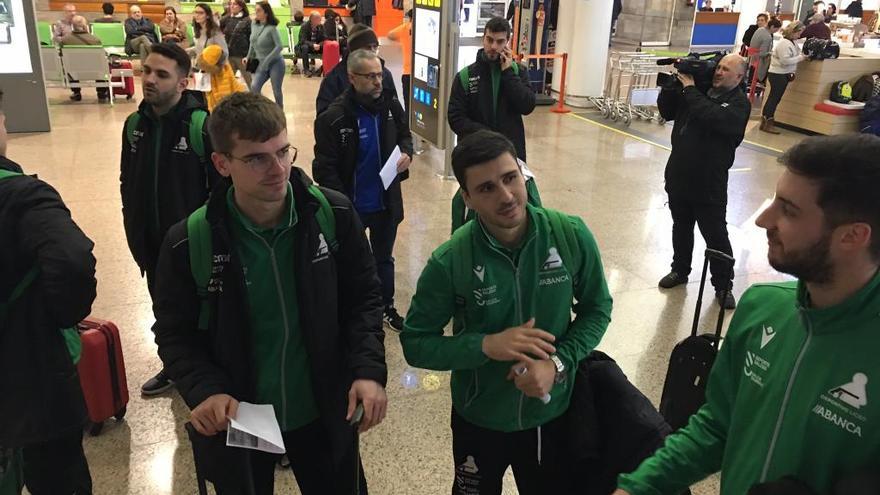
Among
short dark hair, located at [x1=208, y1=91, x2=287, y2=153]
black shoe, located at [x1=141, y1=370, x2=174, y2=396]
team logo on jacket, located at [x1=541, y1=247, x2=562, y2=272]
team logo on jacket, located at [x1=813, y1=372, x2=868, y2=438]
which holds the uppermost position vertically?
short dark hair, located at [x1=208, y1=91, x2=287, y2=153]

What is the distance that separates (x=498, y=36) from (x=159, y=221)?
112 inches

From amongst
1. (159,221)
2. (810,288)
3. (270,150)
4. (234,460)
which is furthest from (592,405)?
(159,221)

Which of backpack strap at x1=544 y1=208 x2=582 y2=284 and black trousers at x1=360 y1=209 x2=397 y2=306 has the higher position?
backpack strap at x1=544 y1=208 x2=582 y2=284

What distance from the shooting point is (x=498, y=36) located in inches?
200

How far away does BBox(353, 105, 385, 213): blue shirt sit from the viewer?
13.7 feet

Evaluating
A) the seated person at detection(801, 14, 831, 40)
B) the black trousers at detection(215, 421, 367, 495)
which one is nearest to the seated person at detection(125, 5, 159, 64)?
the seated person at detection(801, 14, 831, 40)

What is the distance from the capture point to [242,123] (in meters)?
1.95

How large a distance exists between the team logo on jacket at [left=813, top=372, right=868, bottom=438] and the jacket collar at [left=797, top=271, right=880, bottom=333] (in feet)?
0.33

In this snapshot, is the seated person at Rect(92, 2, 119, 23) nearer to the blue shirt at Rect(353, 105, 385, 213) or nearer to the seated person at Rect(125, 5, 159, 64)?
the seated person at Rect(125, 5, 159, 64)

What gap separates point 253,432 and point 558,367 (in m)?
0.89

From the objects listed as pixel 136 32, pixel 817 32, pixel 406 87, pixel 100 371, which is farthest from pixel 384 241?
pixel 136 32

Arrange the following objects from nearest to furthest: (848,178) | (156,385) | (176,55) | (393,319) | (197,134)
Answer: (848,178) → (197,134) → (176,55) → (156,385) → (393,319)

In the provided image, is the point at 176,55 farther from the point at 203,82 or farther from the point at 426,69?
the point at 426,69

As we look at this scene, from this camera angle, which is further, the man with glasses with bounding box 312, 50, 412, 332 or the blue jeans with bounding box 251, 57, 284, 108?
the blue jeans with bounding box 251, 57, 284, 108
